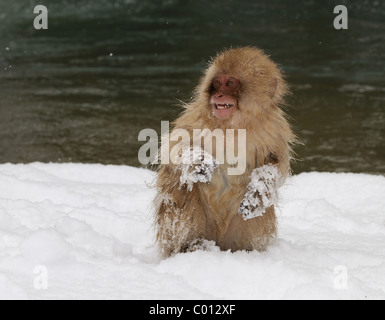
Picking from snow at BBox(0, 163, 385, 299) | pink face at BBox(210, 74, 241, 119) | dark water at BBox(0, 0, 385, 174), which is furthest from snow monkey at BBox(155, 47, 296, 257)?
dark water at BBox(0, 0, 385, 174)

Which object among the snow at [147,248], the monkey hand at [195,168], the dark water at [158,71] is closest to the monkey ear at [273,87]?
the monkey hand at [195,168]

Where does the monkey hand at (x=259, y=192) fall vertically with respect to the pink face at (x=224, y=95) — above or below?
below

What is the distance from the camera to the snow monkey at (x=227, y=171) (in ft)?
12.3

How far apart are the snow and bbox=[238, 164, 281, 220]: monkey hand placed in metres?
0.25

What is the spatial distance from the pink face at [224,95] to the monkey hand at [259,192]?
14.5 inches

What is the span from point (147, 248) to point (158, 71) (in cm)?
836

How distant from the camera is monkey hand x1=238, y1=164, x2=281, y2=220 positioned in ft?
12.2

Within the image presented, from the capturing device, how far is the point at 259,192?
147 inches

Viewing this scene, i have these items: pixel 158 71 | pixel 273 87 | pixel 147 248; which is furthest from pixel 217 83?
→ pixel 158 71

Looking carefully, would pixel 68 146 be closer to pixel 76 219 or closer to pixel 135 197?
pixel 135 197

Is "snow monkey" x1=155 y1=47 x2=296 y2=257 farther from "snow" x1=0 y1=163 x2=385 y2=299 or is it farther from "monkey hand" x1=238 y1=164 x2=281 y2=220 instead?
"snow" x1=0 y1=163 x2=385 y2=299

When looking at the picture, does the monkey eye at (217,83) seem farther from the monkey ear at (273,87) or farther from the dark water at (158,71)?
the dark water at (158,71)

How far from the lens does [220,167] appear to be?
381cm

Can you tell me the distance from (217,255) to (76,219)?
1017 millimetres
